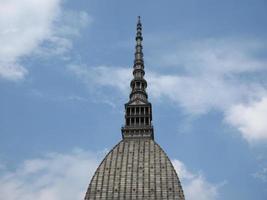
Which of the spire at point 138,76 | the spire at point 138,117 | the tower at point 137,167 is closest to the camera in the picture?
the tower at point 137,167

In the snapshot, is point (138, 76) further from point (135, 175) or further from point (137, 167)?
point (135, 175)

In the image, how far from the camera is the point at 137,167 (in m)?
97.4

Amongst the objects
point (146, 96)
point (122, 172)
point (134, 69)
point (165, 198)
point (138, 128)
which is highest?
point (134, 69)

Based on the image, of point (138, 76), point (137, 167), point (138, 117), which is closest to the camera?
point (137, 167)

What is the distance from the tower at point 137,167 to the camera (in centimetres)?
9219

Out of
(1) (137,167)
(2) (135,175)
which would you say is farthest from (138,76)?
(2) (135,175)

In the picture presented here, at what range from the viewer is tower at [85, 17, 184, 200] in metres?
92.2

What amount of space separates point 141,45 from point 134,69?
10534mm

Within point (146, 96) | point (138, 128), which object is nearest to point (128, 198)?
point (138, 128)

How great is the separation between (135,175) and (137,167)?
2366mm

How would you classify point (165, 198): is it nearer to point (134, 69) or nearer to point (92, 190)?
point (92, 190)

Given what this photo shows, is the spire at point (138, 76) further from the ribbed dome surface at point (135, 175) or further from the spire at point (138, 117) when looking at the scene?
the ribbed dome surface at point (135, 175)

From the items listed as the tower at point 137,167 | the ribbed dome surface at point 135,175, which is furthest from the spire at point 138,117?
the ribbed dome surface at point 135,175

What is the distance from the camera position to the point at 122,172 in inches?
3794
